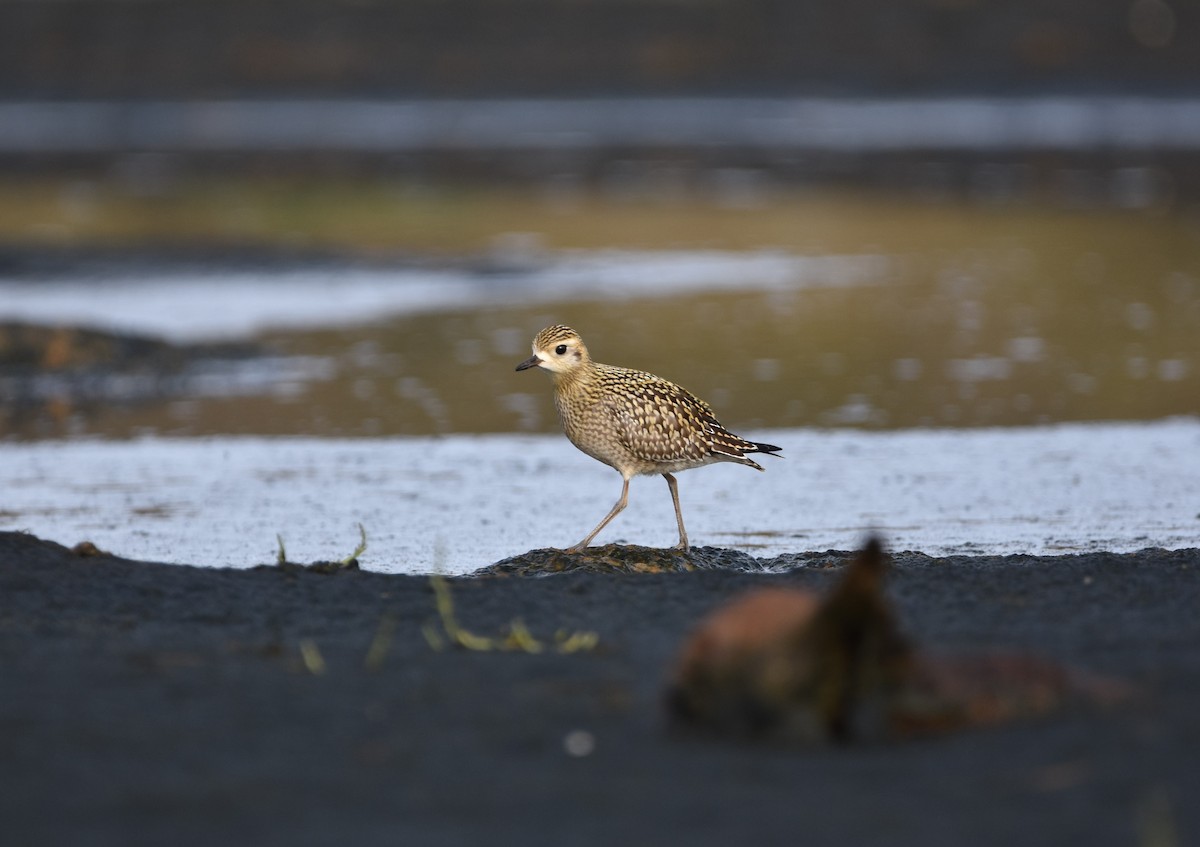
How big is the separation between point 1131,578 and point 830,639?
9.00 ft

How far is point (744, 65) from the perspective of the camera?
43625 millimetres

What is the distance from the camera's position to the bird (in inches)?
348

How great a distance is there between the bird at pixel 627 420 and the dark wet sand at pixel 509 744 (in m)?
1.77

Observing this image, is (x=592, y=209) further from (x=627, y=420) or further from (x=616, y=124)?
(x=627, y=420)

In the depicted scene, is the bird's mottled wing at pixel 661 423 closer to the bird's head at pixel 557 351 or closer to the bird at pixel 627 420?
the bird at pixel 627 420

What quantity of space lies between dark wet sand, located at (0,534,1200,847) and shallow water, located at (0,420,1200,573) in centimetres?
179

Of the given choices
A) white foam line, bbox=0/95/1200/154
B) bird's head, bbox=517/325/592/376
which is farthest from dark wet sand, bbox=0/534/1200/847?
white foam line, bbox=0/95/1200/154

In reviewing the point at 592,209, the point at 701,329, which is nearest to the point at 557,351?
the point at 701,329

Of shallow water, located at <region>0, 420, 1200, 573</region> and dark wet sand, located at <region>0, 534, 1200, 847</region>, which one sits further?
shallow water, located at <region>0, 420, 1200, 573</region>

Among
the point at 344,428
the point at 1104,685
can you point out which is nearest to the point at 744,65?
the point at 344,428

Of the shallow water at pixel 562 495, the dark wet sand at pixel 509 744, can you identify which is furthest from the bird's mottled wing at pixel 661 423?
the dark wet sand at pixel 509 744

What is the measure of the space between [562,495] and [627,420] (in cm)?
165

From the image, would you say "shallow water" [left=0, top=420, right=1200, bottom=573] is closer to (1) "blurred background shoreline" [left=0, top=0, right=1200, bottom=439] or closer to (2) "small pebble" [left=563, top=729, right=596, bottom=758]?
(1) "blurred background shoreline" [left=0, top=0, right=1200, bottom=439]

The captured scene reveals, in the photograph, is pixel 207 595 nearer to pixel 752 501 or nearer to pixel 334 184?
pixel 752 501
